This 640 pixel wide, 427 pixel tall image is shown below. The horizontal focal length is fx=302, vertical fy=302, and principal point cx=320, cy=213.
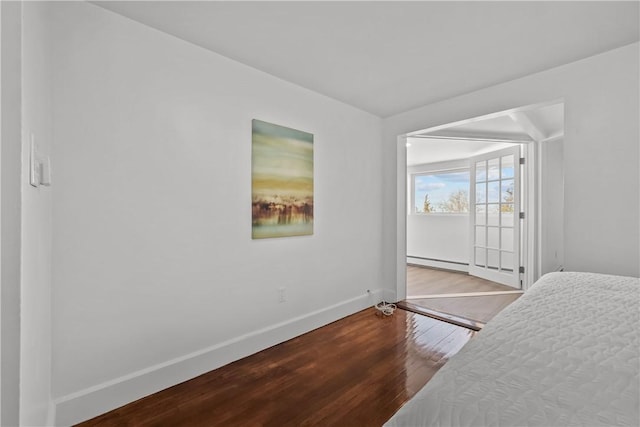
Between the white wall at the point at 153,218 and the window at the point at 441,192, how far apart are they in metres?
4.30

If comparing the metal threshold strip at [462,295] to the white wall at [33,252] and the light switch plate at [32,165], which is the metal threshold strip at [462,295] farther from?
the light switch plate at [32,165]

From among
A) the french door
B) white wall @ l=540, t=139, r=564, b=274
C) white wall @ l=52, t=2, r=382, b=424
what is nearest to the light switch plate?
white wall @ l=52, t=2, r=382, b=424

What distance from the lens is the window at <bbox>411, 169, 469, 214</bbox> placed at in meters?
5.91

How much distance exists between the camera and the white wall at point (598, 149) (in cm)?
208

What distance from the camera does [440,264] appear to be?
5812 millimetres

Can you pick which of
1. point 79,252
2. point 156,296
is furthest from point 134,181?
point 156,296

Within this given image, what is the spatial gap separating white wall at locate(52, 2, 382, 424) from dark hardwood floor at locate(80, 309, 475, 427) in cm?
13

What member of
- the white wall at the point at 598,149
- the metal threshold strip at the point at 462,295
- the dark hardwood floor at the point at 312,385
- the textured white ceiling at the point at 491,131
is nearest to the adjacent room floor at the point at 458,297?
the metal threshold strip at the point at 462,295

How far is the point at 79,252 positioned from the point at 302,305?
1712 millimetres

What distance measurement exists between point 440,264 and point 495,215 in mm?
1598

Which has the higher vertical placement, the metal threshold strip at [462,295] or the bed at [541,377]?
the bed at [541,377]

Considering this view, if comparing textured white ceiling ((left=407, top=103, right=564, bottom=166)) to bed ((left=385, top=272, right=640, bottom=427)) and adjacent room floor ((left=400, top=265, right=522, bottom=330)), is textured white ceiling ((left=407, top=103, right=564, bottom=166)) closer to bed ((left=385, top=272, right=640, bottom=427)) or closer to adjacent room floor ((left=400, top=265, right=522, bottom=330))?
adjacent room floor ((left=400, top=265, right=522, bottom=330))

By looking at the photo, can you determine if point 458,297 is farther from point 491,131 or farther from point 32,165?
point 32,165

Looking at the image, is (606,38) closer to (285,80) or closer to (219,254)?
(285,80)
